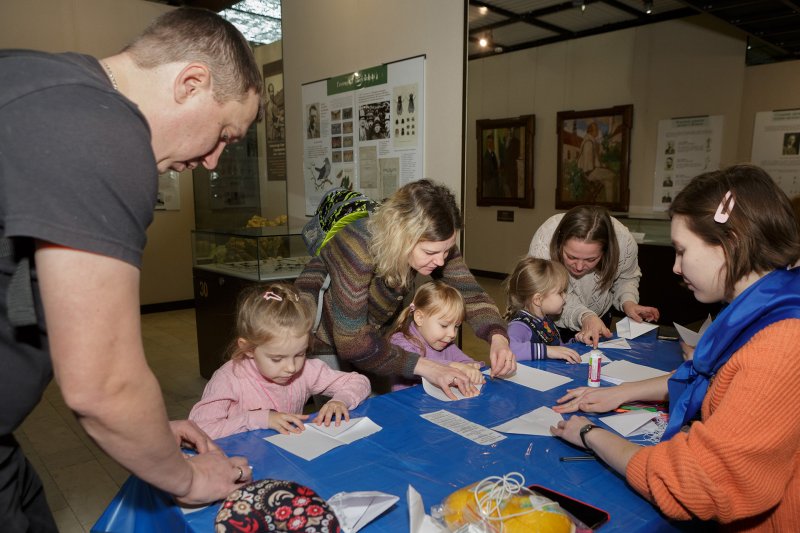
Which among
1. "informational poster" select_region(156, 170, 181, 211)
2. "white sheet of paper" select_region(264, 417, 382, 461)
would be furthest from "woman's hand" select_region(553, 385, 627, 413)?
"informational poster" select_region(156, 170, 181, 211)

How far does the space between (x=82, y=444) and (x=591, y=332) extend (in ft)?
10.2

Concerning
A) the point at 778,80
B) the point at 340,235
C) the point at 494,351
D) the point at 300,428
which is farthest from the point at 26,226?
the point at 778,80

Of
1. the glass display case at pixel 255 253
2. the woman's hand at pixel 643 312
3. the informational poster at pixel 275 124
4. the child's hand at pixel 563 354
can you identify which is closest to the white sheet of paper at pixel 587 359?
the child's hand at pixel 563 354

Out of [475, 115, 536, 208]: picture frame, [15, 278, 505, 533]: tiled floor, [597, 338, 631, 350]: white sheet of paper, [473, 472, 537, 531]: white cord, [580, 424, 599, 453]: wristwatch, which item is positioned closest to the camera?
[473, 472, 537, 531]: white cord

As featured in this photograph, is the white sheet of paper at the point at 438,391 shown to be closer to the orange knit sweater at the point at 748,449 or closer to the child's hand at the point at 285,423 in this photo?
the child's hand at the point at 285,423

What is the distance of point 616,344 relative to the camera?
8.50 feet

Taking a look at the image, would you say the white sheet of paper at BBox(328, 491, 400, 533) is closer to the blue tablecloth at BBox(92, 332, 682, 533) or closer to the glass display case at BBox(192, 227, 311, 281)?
the blue tablecloth at BBox(92, 332, 682, 533)

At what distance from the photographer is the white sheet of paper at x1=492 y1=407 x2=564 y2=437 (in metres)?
1.55

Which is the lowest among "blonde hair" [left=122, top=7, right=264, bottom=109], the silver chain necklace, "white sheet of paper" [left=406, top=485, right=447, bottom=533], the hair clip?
"white sheet of paper" [left=406, top=485, right=447, bottom=533]

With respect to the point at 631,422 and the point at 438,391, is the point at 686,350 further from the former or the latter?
the point at 438,391

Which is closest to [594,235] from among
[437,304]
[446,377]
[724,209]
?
[437,304]

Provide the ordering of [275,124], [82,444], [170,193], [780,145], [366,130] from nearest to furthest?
[82,444]
[366,130]
[275,124]
[780,145]
[170,193]

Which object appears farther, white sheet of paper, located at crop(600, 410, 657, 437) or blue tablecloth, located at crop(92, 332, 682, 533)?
white sheet of paper, located at crop(600, 410, 657, 437)

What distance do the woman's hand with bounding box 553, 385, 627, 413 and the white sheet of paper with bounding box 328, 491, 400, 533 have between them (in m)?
0.79
